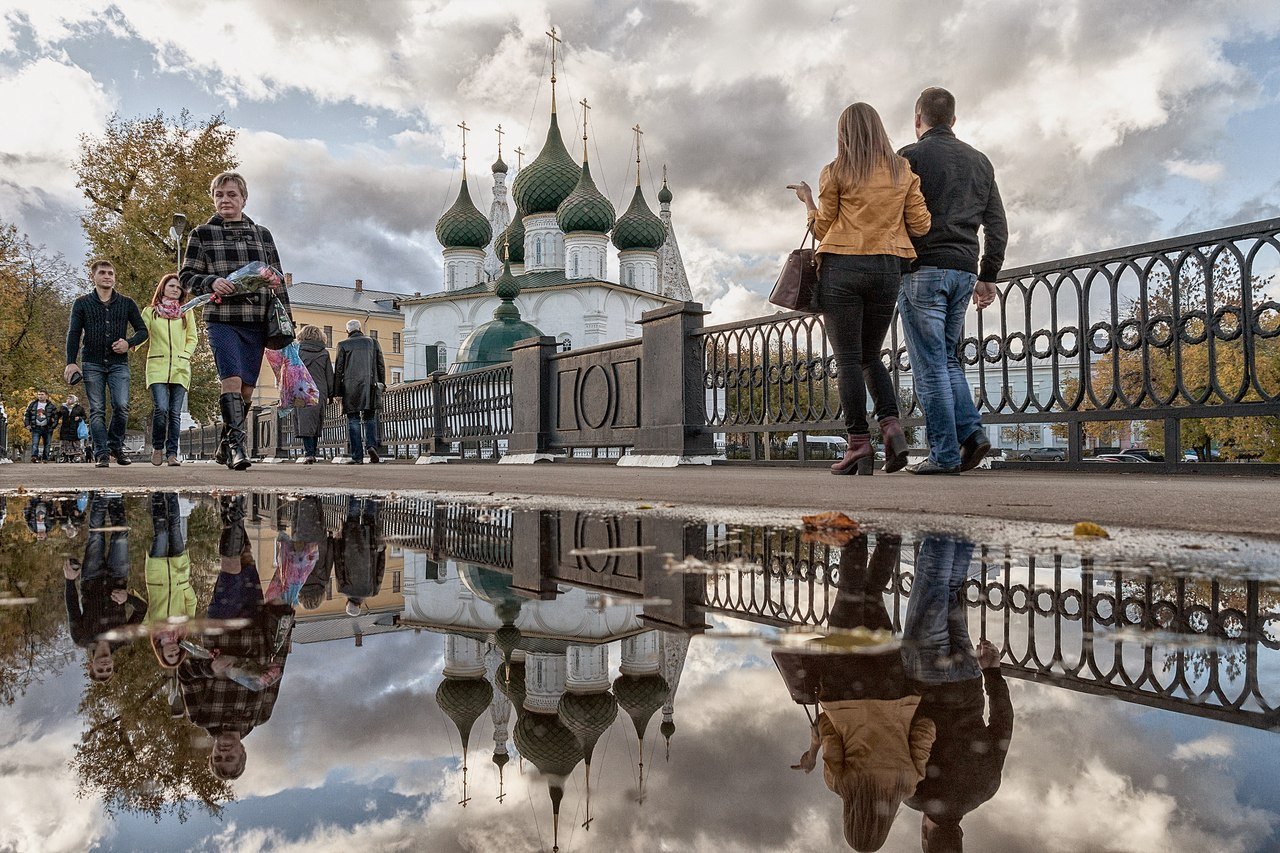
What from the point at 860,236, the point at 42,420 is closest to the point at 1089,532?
the point at 860,236

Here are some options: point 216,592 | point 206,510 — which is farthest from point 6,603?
point 206,510

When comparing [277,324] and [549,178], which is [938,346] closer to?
[277,324]

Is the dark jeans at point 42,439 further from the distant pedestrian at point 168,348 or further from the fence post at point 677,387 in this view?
the fence post at point 677,387

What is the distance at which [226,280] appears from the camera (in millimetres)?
5996

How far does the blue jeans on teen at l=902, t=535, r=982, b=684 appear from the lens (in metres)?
0.81

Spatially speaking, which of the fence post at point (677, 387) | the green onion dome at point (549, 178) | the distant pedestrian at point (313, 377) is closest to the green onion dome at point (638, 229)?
the green onion dome at point (549, 178)

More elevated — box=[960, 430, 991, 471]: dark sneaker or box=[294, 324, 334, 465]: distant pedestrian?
box=[294, 324, 334, 465]: distant pedestrian

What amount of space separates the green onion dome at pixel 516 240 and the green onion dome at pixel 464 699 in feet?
159

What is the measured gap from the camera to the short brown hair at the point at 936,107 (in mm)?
4793

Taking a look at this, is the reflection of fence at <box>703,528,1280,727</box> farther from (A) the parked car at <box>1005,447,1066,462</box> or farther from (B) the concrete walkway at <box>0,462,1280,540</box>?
(A) the parked car at <box>1005,447,1066,462</box>

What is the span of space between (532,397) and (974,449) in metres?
6.75

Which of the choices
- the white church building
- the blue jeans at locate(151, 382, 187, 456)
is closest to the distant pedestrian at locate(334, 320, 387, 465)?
the blue jeans at locate(151, 382, 187, 456)

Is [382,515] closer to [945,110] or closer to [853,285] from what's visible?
[853,285]

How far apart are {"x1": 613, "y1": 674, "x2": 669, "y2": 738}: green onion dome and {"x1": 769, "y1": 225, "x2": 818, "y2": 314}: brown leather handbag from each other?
4215 millimetres
